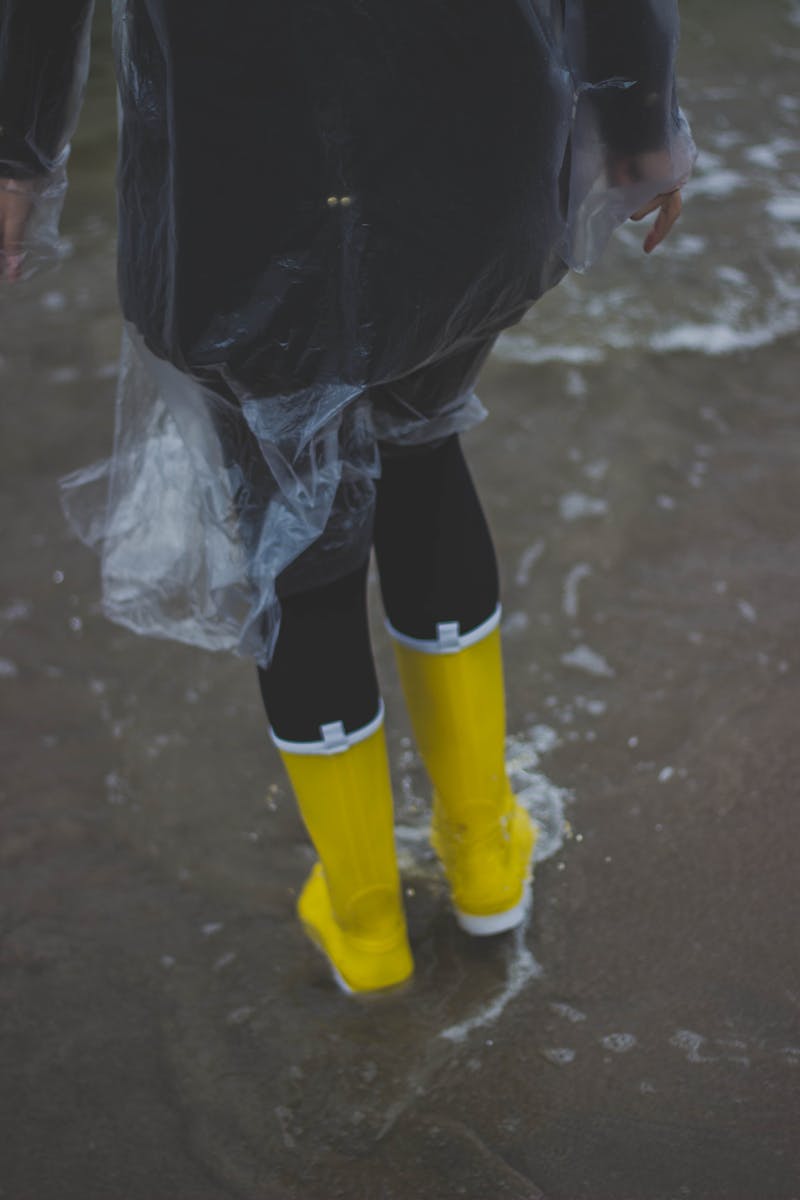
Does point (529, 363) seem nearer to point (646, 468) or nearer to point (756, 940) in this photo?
point (646, 468)

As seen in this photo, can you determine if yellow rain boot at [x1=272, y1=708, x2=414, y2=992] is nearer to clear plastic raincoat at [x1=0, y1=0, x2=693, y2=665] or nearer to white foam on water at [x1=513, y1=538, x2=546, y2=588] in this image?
clear plastic raincoat at [x1=0, y1=0, x2=693, y2=665]

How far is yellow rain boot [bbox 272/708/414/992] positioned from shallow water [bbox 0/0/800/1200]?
5 cm

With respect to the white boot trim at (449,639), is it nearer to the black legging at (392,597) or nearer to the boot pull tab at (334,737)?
the black legging at (392,597)

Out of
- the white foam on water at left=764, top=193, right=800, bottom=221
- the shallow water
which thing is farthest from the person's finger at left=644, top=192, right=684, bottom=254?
the white foam on water at left=764, top=193, right=800, bottom=221

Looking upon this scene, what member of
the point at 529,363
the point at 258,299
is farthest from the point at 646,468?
the point at 258,299

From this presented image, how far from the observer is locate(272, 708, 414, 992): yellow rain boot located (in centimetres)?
109

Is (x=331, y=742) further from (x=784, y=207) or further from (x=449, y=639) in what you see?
(x=784, y=207)

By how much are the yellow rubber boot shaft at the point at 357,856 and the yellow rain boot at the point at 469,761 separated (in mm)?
73

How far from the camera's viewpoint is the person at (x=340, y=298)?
78 cm

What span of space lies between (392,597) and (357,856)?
245 mm

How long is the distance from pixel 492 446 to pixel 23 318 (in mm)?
1054

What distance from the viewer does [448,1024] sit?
116 cm

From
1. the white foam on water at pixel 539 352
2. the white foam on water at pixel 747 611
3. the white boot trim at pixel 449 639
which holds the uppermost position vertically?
the white boot trim at pixel 449 639

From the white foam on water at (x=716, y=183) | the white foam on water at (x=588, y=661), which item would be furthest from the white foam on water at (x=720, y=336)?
the white foam on water at (x=588, y=661)
